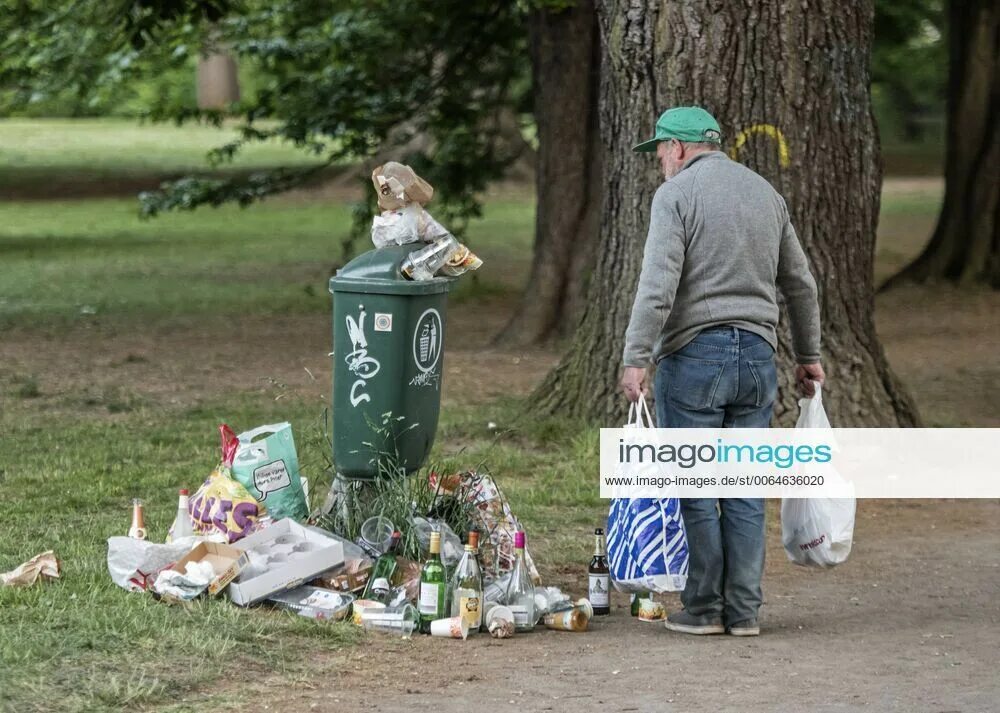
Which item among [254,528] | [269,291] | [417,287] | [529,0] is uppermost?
[529,0]

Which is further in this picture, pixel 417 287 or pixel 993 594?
pixel 993 594

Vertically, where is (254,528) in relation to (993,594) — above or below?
above

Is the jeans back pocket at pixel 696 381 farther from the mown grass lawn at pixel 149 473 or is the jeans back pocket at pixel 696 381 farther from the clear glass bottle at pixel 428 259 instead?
the mown grass lawn at pixel 149 473

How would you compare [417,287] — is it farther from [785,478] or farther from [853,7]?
[853,7]

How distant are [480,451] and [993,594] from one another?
3.21 meters

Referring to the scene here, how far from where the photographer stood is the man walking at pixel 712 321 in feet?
18.1

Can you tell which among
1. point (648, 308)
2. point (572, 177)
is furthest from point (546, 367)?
point (648, 308)

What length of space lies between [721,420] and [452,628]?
1.17 m

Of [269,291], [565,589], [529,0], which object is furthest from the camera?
[269,291]

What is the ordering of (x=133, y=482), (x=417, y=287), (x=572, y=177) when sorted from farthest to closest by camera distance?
(x=572, y=177)
(x=133, y=482)
(x=417, y=287)

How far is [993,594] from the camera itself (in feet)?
21.4

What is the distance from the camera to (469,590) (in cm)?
571

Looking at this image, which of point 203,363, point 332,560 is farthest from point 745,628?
point 203,363

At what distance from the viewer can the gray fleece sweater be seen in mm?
5457
